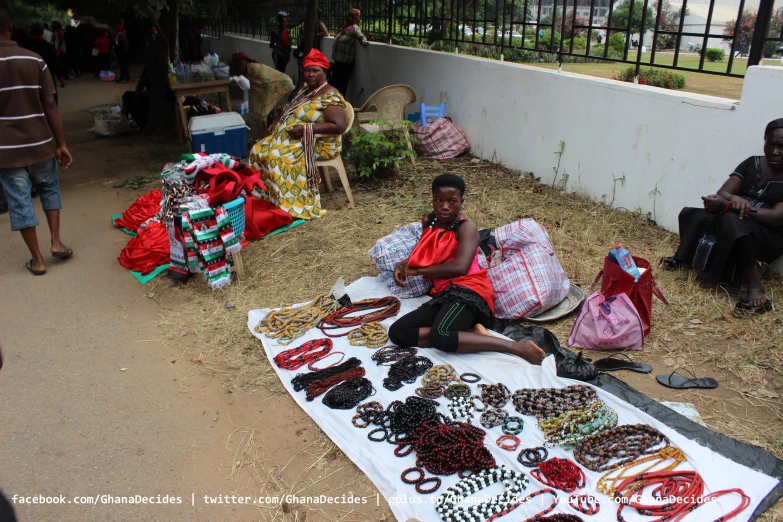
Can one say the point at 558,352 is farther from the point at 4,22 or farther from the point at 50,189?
the point at 4,22

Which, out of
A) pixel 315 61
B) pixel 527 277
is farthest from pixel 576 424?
pixel 315 61

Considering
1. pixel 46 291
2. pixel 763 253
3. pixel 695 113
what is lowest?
pixel 46 291

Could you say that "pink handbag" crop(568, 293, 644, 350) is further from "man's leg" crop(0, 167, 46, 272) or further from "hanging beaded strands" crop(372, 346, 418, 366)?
"man's leg" crop(0, 167, 46, 272)

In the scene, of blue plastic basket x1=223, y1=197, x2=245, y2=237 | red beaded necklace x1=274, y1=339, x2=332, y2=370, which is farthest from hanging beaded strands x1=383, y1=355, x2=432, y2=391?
blue plastic basket x1=223, y1=197, x2=245, y2=237

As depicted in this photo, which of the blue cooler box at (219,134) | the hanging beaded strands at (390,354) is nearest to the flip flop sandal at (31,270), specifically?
the blue cooler box at (219,134)

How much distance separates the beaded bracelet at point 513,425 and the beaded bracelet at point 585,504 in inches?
18.7

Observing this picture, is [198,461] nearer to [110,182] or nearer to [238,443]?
[238,443]

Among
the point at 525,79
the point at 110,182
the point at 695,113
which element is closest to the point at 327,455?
the point at 695,113

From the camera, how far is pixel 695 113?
4.77m

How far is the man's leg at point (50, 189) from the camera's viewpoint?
498 cm

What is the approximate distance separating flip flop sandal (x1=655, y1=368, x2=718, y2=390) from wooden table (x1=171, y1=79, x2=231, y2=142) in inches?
299

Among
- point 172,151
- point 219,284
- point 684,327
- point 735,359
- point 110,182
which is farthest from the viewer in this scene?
point 172,151

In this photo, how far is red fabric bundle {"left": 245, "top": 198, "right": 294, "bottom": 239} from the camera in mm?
5531

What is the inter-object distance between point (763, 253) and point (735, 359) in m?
0.96
